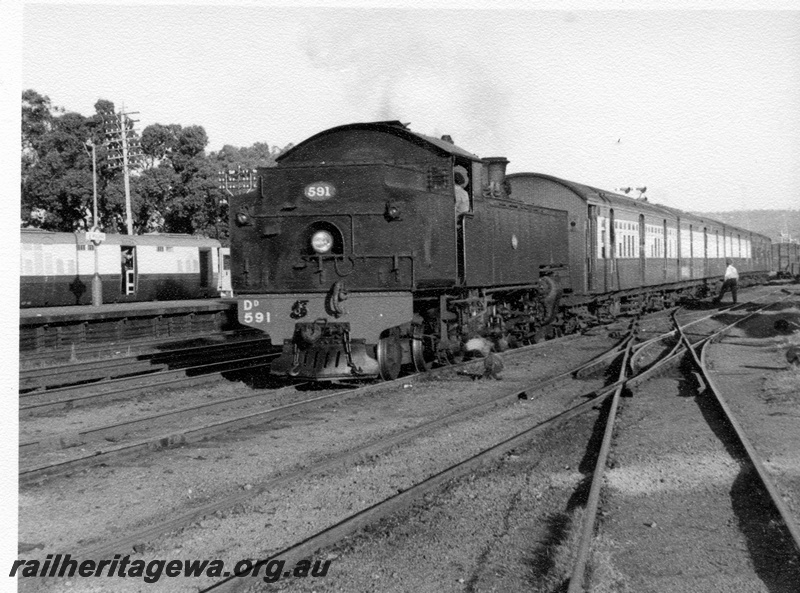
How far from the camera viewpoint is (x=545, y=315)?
52.6 ft

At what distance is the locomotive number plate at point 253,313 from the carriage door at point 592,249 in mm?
9868

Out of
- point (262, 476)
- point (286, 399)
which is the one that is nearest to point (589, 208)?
point (286, 399)

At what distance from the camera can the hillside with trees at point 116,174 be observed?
25.8 metres

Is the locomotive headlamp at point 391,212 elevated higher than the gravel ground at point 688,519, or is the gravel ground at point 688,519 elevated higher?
the locomotive headlamp at point 391,212

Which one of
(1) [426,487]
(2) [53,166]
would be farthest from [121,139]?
(1) [426,487]

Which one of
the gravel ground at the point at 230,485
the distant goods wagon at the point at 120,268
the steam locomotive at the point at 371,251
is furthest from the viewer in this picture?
the distant goods wagon at the point at 120,268

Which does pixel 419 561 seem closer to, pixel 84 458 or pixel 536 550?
pixel 536 550

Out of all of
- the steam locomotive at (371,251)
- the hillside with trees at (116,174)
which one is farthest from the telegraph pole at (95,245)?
the steam locomotive at (371,251)

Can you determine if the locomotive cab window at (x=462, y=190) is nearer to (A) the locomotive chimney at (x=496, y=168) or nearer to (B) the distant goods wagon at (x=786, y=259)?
(A) the locomotive chimney at (x=496, y=168)

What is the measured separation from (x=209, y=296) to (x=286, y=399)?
25.8m

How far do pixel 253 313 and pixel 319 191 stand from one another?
188 centimetres

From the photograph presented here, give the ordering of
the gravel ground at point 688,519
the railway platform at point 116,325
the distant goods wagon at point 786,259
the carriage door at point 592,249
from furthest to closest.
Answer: the distant goods wagon at point 786,259
the carriage door at point 592,249
the railway platform at point 116,325
the gravel ground at point 688,519

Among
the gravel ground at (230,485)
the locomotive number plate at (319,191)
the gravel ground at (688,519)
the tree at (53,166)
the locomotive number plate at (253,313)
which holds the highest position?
the tree at (53,166)

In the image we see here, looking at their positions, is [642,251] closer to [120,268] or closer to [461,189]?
[461,189]
